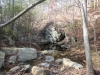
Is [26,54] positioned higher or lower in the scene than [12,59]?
higher

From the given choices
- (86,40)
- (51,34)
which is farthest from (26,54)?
(51,34)

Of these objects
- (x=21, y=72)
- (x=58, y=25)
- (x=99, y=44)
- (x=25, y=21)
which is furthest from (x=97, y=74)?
(x=58, y=25)

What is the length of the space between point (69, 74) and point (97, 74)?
1.32 metres

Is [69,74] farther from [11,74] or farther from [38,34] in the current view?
[38,34]

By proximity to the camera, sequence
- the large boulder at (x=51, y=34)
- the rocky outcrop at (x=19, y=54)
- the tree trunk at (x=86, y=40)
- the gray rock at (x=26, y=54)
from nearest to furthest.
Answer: the tree trunk at (x=86, y=40) < the rocky outcrop at (x=19, y=54) < the gray rock at (x=26, y=54) < the large boulder at (x=51, y=34)

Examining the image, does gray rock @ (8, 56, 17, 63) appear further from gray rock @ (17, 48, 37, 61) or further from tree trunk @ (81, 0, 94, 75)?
tree trunk @ (81, 0, 94, 75)

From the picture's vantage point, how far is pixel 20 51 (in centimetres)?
1133

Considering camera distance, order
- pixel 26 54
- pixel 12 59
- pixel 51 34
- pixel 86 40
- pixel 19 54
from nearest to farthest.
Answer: pixel 86 40, pixel 12 59, pixel 19 54, pixel 26 54, pixel 51 34

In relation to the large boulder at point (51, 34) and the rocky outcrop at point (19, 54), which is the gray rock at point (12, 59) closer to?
the rocky outcrop at point (19, 54)

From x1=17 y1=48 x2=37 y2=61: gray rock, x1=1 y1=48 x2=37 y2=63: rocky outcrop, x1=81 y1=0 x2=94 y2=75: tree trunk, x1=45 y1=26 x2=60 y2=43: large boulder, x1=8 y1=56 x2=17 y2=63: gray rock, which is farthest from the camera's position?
x1=45 y1=26 x2=60 y2=43: large boulder

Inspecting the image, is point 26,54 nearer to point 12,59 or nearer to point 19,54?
point 19,54

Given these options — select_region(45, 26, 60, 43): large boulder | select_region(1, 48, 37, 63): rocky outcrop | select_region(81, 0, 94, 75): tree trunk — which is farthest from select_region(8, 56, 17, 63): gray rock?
select_region(45, 26, 60, 43): large boulder

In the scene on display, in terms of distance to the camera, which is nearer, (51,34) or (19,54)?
(19,54)

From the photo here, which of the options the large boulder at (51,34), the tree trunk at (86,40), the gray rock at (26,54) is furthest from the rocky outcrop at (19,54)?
the large boulder at (51,34)
